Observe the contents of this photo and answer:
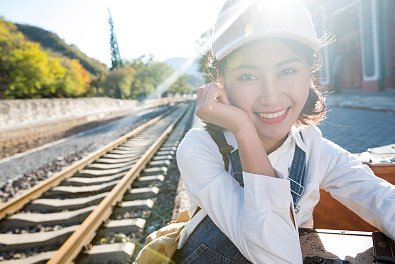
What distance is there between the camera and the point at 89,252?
2.99m

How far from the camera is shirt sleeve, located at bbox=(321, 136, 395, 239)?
4.09 feet

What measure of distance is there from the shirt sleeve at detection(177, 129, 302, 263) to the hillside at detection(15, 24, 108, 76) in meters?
92.3

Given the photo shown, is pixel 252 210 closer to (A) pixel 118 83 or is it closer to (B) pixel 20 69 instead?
(B) pixel 20 69

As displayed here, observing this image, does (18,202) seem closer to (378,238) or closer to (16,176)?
(16,176)

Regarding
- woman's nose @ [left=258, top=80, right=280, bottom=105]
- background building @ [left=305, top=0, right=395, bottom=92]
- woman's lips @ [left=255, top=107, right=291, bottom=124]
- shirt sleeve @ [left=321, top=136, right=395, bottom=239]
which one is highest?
background building @ [left=305, top=0, right=395, bottom=92]

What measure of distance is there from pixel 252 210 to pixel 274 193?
115 millimetres

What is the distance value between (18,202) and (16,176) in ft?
8.84

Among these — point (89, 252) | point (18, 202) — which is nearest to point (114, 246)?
point (89, 252)

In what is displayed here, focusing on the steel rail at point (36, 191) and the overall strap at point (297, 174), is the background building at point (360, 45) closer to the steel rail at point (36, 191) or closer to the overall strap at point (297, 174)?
the steel rail at point (36, 191)

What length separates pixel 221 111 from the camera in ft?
4.09

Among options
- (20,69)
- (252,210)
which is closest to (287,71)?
(252,210)

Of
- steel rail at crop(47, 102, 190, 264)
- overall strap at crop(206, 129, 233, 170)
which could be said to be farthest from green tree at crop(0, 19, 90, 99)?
overall strap at crop(206, 129, 233, 170)

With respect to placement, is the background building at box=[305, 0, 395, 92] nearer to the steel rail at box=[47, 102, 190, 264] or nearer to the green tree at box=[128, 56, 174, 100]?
the steel rail at box=[47, 102, 190, 264]

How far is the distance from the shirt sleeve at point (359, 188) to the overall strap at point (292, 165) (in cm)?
14
